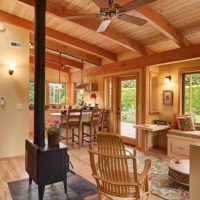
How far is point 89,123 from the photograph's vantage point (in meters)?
A: 5.90

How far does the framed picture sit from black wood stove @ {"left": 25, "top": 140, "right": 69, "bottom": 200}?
11.8ft

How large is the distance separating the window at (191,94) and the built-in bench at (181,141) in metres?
0.63

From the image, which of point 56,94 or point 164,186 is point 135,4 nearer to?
point 164,186

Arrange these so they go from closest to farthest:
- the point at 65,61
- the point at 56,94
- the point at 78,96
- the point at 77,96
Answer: the point at 65,61
the point at 78,96
the point at 77,96
the point at 56,94

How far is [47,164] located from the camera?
2.69m

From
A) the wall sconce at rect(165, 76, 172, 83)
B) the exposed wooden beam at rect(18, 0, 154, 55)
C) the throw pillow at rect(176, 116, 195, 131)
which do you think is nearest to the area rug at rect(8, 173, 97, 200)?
the throw pillow at rect(176, 116, 195, 131)

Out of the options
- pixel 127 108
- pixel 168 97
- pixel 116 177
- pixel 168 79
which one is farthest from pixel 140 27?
pixel 116 177

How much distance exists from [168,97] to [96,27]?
9.09ft

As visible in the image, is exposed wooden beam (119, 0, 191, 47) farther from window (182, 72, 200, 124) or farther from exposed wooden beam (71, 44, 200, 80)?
window (182, 72, 200, 124)

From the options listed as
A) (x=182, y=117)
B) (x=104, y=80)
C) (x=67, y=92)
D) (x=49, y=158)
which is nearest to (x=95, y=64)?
(x=104, y=80)

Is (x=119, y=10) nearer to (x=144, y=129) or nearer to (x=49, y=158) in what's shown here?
(x=49, y=158)

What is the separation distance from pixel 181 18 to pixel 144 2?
1783 mm

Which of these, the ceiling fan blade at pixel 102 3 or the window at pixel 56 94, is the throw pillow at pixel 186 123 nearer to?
the ceiling fan blade at pixel 102 3

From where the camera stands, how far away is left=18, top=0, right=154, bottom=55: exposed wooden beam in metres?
3.86
